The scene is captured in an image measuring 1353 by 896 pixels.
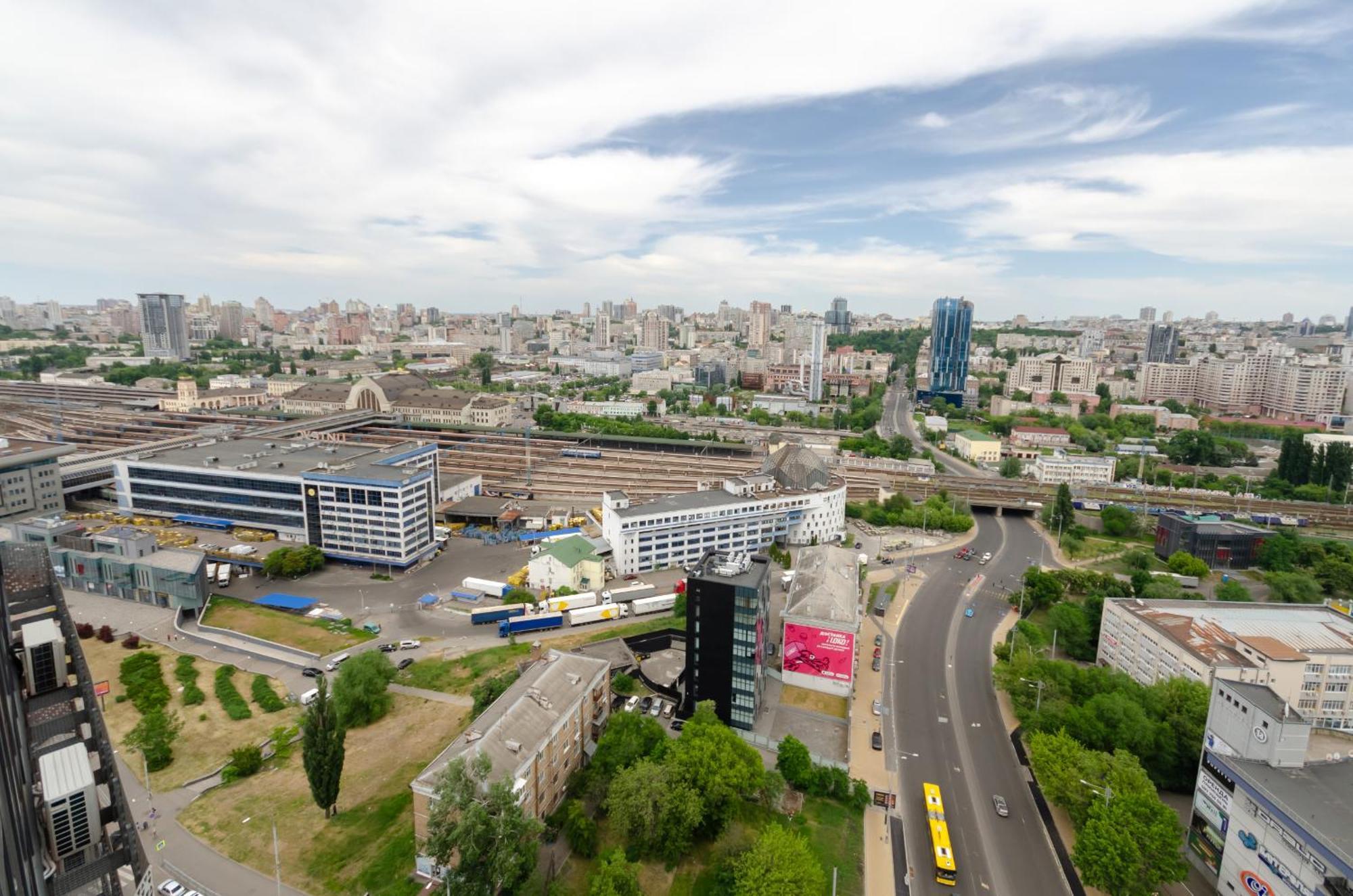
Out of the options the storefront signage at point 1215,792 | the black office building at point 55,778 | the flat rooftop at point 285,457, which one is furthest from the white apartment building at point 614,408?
the storefront signage at point 1215,792

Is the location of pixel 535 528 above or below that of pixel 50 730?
below

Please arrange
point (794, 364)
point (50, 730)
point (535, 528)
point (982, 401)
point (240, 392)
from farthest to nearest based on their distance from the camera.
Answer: point (794, 364) < point (982, 401) < point (240, 392) < point (535, 528) < point (50, 730)

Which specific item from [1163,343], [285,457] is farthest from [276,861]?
[1163,343]

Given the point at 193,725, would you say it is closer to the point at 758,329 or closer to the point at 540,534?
the point at 540,534

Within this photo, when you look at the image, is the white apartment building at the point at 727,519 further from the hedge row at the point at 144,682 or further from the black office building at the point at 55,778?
the black office building at the point at 55,778

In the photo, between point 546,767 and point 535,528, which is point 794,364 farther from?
point 546,767

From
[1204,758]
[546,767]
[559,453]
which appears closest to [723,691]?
[546,767]
